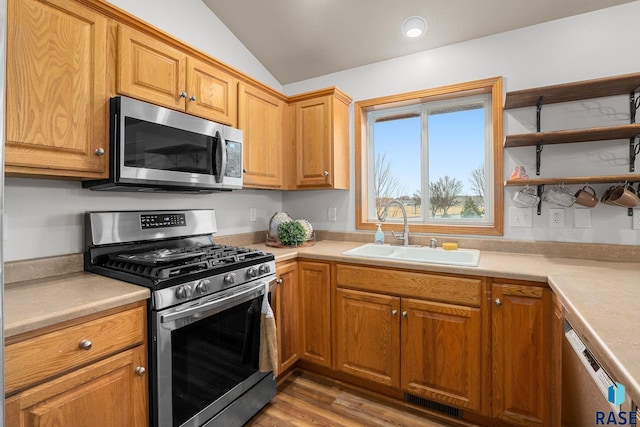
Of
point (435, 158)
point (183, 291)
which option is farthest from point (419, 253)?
point (183, 291)

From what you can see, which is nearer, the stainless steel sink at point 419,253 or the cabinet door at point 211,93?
the cabinet door at point 211,93

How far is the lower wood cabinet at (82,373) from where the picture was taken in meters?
0.96

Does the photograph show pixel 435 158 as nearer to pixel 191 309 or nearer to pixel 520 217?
pixel 520 217

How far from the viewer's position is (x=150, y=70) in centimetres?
163

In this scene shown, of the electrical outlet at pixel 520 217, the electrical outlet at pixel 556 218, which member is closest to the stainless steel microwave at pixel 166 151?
the electrical outlet at pixel 520 217

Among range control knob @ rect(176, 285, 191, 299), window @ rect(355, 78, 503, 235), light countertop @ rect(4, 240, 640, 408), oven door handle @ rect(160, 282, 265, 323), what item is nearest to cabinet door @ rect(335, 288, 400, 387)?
light countertop @ rect(4, 240, 640, 408)

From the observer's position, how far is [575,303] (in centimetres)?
111

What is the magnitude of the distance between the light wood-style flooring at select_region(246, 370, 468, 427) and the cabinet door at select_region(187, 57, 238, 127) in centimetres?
182

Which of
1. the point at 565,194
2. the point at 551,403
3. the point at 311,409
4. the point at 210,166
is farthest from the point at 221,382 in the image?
the point at 565,194

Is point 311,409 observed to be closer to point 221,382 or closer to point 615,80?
→ point 221,382

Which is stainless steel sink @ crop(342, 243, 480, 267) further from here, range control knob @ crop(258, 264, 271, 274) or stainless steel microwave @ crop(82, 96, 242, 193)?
stainless steel microwave @ crop(82, 96, 242, 193)

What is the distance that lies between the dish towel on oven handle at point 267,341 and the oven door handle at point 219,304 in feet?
0.28

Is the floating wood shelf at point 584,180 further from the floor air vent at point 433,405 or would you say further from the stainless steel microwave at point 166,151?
the stainless steel microwave at point 166,151

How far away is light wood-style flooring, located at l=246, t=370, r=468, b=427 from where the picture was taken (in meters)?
1.79
